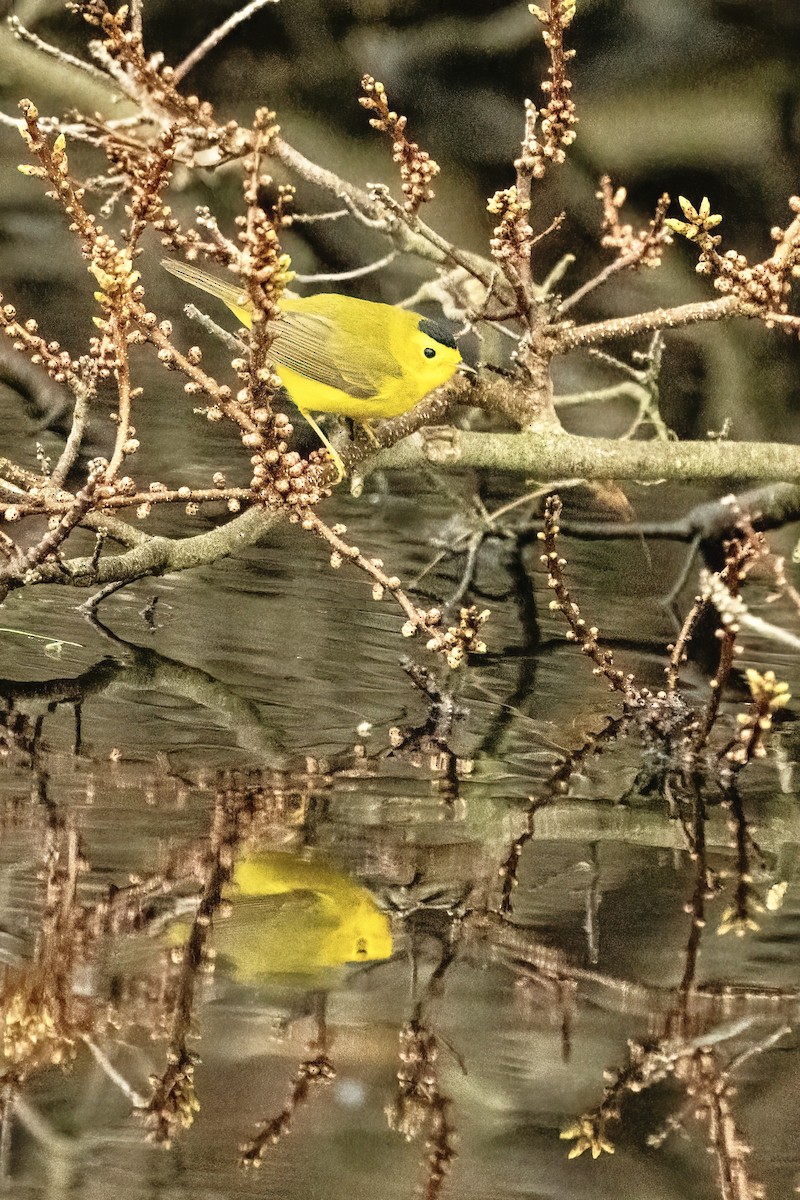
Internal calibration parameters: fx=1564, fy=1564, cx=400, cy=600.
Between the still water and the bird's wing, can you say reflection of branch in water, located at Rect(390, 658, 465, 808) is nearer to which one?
the still water

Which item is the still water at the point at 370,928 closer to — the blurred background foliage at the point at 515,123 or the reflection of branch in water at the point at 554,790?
the reflection of branch in water at the point at 554,790

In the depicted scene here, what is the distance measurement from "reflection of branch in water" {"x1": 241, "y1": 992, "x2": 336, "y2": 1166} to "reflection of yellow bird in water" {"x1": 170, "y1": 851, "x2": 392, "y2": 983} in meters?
0.05

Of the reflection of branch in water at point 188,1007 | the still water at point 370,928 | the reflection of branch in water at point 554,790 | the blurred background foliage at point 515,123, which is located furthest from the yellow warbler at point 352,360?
the blurred background foliage at point 515,123

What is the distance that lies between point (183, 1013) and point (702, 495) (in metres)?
1.72

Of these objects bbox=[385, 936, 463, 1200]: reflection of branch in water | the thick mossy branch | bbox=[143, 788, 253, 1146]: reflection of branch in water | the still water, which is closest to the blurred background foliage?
the thick mossy branch

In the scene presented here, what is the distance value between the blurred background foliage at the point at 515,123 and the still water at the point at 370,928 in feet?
4.97

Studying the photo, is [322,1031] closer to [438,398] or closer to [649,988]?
[649,988]

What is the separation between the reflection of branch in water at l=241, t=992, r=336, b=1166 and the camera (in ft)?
2.05

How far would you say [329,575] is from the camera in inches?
64.9

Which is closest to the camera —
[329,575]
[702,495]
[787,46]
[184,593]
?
[184,593]

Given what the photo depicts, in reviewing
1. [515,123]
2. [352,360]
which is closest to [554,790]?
[352,360]

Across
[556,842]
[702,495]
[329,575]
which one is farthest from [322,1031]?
[702,495]

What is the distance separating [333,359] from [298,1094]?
3.25ft

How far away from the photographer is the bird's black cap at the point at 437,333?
5.16ft
